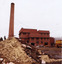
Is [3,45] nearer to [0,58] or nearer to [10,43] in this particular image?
[10,43]

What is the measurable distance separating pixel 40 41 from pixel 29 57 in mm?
16741

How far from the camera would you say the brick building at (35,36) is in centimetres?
2397

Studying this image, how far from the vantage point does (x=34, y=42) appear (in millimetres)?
23922

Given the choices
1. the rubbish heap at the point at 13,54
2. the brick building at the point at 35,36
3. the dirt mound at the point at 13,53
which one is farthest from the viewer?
the brick building at the point at 35,36

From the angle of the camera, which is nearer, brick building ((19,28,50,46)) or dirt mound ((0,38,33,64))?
dirt mound ((0,38,33,64))

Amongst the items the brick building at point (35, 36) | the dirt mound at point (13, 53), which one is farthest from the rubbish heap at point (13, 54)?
the brick building at point (35, 36)

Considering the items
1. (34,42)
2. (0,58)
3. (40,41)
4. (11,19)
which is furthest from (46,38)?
(0,58)

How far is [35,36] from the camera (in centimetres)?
2400

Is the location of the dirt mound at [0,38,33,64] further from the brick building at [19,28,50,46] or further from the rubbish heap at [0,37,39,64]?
the brick building at [19,28,50,46]

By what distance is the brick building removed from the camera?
78.6 feet

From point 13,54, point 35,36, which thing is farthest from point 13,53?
point 35,36

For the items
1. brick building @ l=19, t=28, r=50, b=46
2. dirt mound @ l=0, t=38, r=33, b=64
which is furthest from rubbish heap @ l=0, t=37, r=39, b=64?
brick building @ l=19, t=28, r=50, b=46

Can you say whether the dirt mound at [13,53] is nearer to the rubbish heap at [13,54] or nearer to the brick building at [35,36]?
the rubbish heap at [13,54]

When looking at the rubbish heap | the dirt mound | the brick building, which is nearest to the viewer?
the rubbish heap
